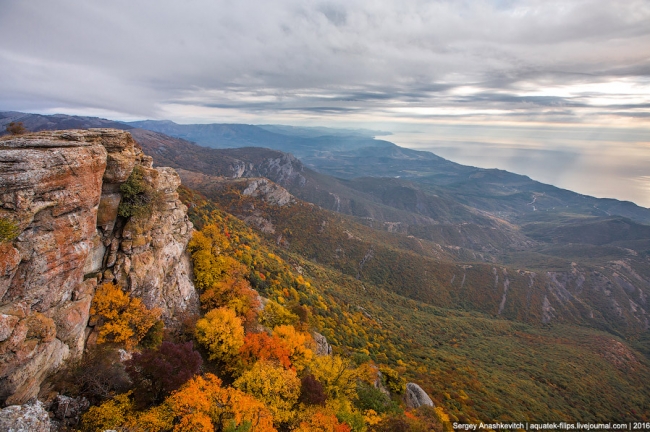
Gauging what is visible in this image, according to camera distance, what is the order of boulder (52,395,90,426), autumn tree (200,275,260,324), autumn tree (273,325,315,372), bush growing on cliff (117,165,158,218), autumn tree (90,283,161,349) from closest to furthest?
boulder (52,395,90,426), autumn tree (90,283,161,349), bush growing on cliff (117,165,158,218), autumn tree (273,325,315,372), autumn tree (200,275,260,324)

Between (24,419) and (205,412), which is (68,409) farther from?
(205,412)

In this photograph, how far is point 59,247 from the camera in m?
18.5

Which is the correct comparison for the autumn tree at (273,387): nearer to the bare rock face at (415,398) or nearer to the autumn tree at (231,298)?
the autumn tree at (231,298)

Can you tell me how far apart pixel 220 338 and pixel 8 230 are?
1754cm

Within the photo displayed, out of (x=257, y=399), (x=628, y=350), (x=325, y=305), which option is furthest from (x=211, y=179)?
(x=628, y=350)

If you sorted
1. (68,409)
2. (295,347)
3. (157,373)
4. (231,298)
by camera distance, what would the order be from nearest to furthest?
(68,409), (157,373), (295,347), (231,298)


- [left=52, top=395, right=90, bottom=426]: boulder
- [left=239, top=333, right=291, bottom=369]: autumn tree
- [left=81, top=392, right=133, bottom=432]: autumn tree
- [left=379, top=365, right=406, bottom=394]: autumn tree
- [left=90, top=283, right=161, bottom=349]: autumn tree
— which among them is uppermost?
[left=90, top=283, right=161, bottom=349]: autumn tree

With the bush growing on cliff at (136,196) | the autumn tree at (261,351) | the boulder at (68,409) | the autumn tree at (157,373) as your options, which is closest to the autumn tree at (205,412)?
the autumn tree at (157,373)

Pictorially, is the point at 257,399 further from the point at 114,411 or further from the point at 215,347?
the point at 114,411

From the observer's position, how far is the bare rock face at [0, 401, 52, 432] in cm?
1267

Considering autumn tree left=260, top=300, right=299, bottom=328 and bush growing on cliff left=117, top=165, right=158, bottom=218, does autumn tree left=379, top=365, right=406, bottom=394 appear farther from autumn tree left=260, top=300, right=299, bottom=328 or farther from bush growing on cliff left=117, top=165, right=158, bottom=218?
bush growing on cliff left=117, top=165, right=158, bottom=218

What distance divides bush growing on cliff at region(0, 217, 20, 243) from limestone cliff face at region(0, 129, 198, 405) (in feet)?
1.08

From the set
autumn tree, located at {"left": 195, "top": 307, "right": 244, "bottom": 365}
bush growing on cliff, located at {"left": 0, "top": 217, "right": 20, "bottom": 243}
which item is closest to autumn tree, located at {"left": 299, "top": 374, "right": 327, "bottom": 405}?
autumn tree, located at {"left": 195, "top": 307, "right": 244, "bottom": 365}

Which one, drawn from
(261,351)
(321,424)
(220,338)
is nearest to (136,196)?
(220,338)
